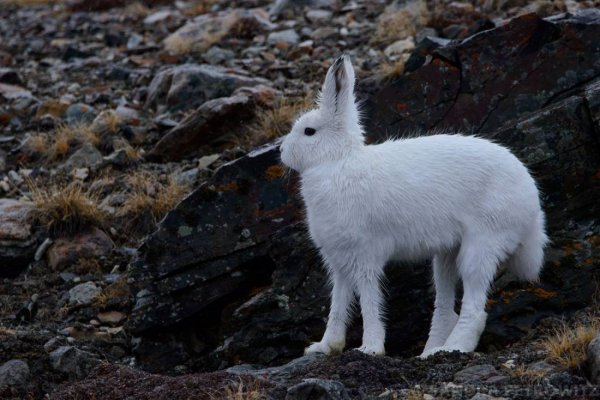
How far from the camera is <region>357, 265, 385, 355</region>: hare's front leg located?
26.5ft

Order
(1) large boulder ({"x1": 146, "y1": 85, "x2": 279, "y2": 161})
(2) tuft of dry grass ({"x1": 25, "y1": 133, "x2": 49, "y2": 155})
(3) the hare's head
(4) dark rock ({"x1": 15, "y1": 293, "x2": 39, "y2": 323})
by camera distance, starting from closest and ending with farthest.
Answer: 1. (3) the hare's head
2. (4) dark rock ({"x1": 15, "y1": 293, "x2": 39, "y2": 323})
3. (1) large boulder ({"x1": 146, "y1": 85, "x2": 279, "y2": 161})
4. (2) tuft of dry grass ({"x1": 25, "y1": 133, "x2": 49, "y2": 155})

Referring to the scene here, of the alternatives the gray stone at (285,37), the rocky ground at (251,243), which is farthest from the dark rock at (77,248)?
the gray stone at (285,37)

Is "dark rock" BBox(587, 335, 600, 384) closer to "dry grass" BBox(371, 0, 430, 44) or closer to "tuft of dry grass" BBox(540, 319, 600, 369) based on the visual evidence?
"tuft of dry grass" BBox(540, 319, 600, 369)

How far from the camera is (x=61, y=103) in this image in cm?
1780

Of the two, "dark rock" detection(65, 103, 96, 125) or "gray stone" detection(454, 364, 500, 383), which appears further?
"dark rock" detection(65, 103, 96, 125)

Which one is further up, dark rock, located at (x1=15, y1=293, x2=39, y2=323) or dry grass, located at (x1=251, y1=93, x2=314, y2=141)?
dry grass, located at (x1=251, y1=93, x2=314, y2=141)

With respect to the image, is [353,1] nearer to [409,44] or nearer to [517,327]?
[409,44]

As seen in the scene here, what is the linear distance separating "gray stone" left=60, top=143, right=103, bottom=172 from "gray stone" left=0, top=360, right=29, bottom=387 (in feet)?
22.3

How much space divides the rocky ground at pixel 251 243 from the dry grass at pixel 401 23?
4.68ft

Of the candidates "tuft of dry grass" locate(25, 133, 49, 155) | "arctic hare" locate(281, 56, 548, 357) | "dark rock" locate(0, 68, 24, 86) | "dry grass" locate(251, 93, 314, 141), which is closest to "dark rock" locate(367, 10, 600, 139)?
"arctic hare" locate(281, 56, 548, 357)

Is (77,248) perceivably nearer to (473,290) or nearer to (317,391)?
(473,290)

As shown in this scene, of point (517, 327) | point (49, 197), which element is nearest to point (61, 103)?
point (49, 197)

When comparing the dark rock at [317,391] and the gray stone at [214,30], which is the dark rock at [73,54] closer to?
the gray stone at [214,30]

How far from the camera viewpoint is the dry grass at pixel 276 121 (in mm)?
Answer: 14000
